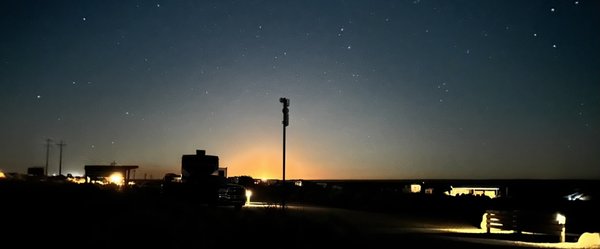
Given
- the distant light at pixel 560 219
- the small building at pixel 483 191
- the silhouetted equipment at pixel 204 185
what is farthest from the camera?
the small building at pixel 483 191

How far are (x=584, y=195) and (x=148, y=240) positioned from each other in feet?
112

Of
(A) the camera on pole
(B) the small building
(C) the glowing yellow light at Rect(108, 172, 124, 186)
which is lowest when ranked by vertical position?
(B) the small building

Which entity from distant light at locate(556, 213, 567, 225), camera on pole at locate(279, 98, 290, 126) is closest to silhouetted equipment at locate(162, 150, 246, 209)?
camera on pole at locate(279, 98, 290, 126)

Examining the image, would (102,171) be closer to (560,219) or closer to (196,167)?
(196,167)

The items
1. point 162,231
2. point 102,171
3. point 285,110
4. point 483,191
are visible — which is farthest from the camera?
point 102,171

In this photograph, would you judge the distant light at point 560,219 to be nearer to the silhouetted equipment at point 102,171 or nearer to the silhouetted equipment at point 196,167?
the silhouetted equipment at point 196,167

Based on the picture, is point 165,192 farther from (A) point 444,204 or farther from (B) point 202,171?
(A) point 444,204

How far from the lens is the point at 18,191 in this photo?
1986cm

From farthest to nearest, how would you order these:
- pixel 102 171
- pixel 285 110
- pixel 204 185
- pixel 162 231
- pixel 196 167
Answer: pixel 102 171 < pixel 196 167 < pixel 204 185 < pixel 285 110 < pixel 162 231

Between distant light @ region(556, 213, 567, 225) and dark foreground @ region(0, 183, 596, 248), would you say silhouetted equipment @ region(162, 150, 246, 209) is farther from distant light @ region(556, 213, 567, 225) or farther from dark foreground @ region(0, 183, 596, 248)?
distant light @ region(556, 213, 567, 225)

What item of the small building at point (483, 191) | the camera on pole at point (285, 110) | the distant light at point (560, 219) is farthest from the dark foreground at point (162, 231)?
the small building at point (483, 191)

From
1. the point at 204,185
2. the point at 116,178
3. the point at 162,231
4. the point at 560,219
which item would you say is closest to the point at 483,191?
the point at 204,185

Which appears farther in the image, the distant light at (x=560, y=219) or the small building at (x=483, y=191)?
the small building at (x=483, y=191)

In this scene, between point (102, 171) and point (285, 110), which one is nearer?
point (285, 110)
